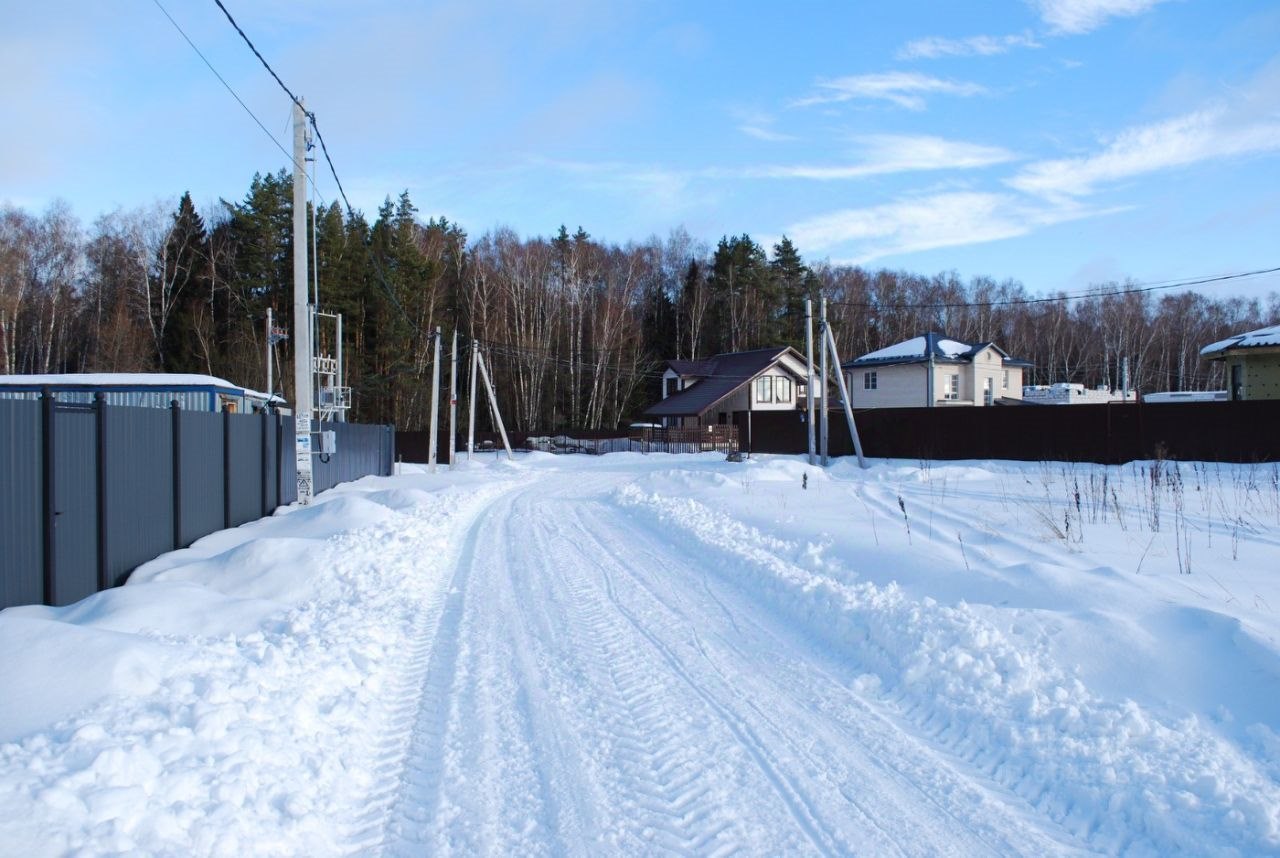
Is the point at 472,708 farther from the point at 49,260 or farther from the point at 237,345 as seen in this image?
the point at 49,260

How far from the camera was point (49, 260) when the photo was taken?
46906mm

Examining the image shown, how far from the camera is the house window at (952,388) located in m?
47.5

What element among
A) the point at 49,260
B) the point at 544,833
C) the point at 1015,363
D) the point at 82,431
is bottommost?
the point at 544,833

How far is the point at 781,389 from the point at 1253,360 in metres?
30.7

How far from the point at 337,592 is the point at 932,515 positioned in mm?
9340

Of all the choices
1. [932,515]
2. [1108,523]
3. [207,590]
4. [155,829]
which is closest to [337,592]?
[207,590]

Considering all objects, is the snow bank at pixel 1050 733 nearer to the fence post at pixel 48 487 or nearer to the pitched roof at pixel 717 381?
the fence post at pixel 48 487

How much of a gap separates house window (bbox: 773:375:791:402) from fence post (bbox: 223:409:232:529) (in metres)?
45.7

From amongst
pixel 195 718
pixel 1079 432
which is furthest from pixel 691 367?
pixel 195 718

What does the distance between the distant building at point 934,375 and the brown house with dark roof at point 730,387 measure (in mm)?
5853

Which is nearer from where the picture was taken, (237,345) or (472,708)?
(472,708)

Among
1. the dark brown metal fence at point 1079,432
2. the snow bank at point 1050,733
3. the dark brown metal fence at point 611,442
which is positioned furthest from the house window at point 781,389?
the snow bank at point 1050,733

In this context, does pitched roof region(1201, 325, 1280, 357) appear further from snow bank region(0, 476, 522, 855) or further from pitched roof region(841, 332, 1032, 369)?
snow bank region(0, 476, 522, 855)

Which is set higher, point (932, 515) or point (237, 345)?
point (237, 345)
